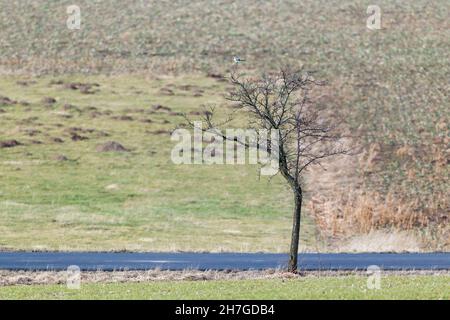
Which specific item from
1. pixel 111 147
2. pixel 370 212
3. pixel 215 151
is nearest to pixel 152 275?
pixel 370 212

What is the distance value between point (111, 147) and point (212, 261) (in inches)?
1095

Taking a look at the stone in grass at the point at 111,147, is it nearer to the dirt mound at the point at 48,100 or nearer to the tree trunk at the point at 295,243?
the dirt mound at the point at 48,100

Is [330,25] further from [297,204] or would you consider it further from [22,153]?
[297,204]

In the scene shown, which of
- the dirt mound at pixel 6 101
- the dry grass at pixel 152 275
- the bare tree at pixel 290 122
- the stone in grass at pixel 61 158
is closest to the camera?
the dry grass at pixel 152 275

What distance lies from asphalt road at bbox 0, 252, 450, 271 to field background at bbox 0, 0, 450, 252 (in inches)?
127

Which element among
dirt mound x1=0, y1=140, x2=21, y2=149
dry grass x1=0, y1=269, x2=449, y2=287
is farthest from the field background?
dry grass x1=0, y1=269, x2=449, y2=287

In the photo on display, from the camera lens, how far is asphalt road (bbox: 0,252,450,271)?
115ft

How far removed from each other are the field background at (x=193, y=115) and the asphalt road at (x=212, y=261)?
323cm

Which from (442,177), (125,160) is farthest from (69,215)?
(442,177)

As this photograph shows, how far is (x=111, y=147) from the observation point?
6366 cm

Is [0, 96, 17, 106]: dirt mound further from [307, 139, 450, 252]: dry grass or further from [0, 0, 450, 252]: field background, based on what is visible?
[307, 139, 450, 252]: dry grass

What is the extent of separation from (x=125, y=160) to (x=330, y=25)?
4231 cm

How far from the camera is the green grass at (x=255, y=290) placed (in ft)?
88.3

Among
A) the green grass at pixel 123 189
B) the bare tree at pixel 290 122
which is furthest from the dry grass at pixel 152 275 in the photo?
the green grass at pixel 123 189
